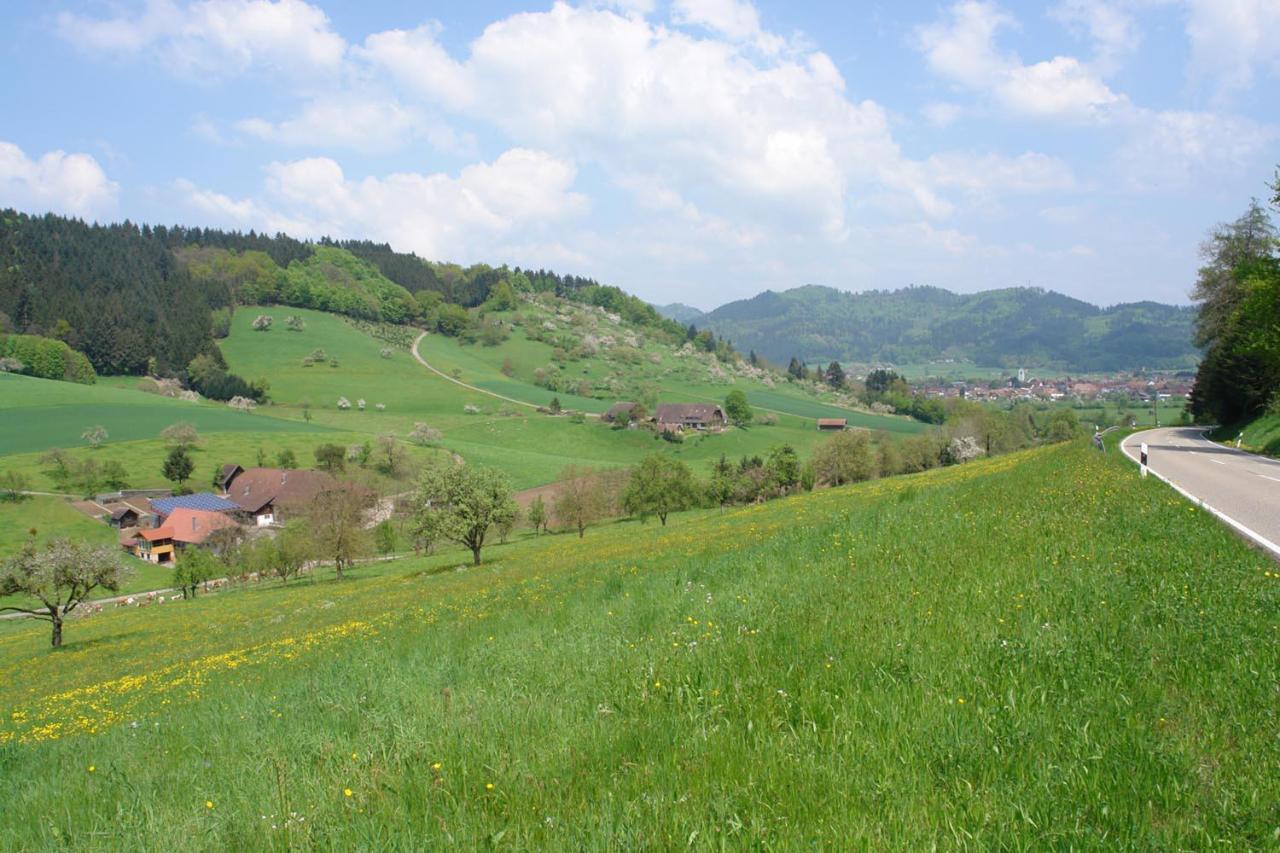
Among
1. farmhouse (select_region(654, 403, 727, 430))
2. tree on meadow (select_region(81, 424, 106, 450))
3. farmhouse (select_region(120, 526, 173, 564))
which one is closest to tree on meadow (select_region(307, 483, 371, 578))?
farmhouse (select_region(120, 526, 173, 564))

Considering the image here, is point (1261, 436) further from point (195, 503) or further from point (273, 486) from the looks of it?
point (195, 503)

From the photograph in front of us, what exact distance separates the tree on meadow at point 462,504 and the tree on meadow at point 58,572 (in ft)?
61.1

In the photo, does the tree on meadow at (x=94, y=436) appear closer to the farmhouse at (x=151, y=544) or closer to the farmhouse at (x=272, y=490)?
the farmhouse at (x=272, y=490)

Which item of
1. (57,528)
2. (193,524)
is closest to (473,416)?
(193,524)

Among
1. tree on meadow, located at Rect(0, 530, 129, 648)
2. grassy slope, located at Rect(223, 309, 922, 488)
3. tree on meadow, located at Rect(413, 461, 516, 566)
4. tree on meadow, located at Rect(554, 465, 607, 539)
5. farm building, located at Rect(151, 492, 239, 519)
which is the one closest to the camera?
tree on meadow, located at Rect(0, 530, 129, 648)

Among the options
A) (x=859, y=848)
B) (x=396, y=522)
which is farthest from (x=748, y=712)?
(x=396, y=522)

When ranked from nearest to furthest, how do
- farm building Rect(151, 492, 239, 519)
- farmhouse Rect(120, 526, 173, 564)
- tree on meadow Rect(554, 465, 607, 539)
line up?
tree on meadow Rect(554, 465, 607, 539) → farmhouse Rect(120, 526, 173, 564) → farm building Rect(151, 492, 239, 519)

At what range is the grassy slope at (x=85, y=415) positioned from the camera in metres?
105

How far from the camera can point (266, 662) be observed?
1714 centimetres

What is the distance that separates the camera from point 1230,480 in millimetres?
21391

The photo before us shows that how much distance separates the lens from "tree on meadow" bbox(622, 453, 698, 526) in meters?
77.1

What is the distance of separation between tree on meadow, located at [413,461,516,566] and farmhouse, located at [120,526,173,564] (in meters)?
52.3

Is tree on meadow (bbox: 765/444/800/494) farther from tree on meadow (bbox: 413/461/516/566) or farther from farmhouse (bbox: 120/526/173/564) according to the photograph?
farmhouse (bbox: 120/526/173/564)

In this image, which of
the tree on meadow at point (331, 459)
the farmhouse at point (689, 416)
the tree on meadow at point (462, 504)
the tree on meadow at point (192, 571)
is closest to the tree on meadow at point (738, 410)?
the farmhouse at point (689, 416)
